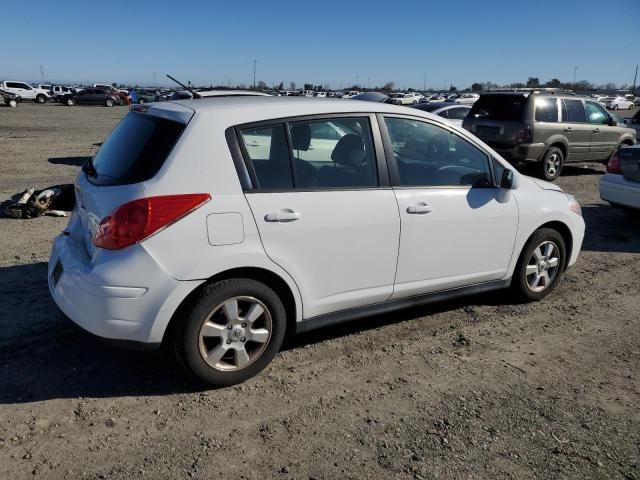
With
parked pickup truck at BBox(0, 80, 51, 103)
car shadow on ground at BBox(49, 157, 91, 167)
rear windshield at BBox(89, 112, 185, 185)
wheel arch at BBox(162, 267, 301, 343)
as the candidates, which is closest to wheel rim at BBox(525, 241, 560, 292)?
wheel arch at BBox(162, 267, 301, 343)

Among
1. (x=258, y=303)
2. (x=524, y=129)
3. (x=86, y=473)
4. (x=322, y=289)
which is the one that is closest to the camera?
(x=86, y=473)

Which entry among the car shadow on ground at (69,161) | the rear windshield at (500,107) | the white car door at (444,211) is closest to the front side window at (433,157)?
the white car door at (444,211)

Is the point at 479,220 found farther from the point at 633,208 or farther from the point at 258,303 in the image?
the point at 633,208

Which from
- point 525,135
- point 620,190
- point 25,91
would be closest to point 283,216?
point 620,190

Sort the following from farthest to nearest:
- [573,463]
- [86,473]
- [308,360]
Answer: [308,360], [573,463], [86,473]

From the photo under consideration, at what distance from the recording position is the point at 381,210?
11.9 ft

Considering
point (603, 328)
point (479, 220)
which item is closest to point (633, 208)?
point (603, 328)

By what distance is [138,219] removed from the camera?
2.88 meters

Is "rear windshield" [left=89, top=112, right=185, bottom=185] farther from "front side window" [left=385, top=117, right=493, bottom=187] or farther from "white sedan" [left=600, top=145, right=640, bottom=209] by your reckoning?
"white sedan" [left=600, top=145, right=640, bottom=209]

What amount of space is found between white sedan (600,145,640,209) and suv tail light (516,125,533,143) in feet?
11.0

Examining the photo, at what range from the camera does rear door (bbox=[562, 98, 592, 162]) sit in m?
11.8

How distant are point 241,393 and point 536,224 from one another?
2.81m

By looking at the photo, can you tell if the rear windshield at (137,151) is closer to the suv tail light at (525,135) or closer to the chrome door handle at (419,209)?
the chrome door handle at (419,209)

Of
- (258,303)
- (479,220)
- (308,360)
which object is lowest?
(308,360)
